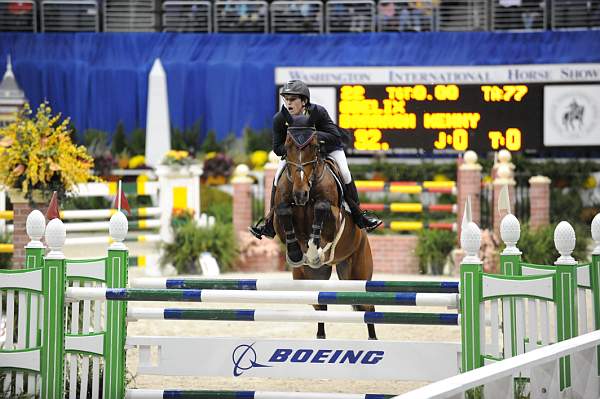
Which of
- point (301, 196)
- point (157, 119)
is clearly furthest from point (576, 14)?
point (301, 196)

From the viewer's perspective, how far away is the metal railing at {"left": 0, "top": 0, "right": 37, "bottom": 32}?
2097cm

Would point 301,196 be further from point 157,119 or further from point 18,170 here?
point 157,119

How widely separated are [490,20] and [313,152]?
45.4 ft

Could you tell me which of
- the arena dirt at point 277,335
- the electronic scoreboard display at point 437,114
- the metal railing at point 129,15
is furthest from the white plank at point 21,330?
the metal railing at point 129,15

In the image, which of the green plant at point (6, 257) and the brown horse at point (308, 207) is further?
the green plant at point (6, 257)

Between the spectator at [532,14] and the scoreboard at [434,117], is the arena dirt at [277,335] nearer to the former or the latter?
the scoreboard at [434,117]

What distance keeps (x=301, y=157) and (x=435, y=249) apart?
7614 mm

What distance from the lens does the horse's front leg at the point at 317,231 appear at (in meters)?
6.70

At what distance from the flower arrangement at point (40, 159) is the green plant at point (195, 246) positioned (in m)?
3.30

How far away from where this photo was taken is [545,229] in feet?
44.5

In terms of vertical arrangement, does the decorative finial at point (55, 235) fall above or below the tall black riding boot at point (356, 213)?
below

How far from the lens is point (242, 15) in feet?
67.7

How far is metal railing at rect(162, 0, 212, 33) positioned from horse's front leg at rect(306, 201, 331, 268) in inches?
563

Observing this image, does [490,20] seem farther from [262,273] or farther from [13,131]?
[13,131]
